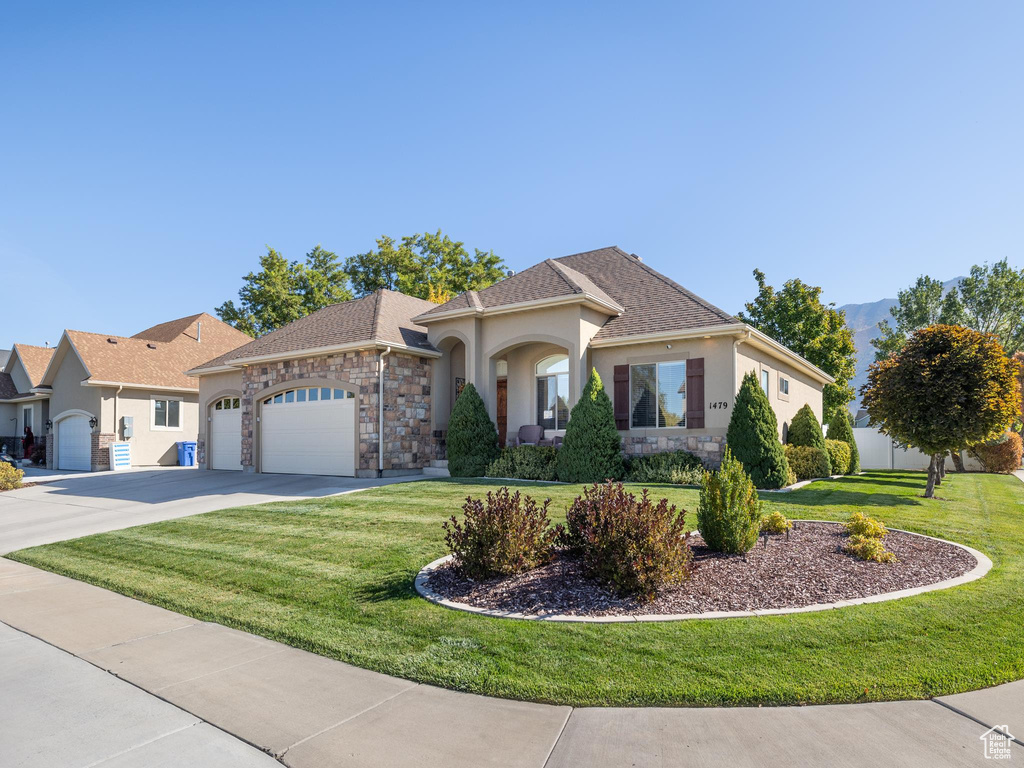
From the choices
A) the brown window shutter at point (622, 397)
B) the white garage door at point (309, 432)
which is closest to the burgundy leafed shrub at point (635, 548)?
the brown window shutter at point (622, 397)

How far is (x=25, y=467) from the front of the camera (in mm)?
25672

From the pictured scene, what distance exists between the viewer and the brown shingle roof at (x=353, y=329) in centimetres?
1644

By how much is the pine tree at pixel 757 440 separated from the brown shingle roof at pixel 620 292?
6.00 feet

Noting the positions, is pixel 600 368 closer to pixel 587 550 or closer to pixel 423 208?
pixel 587 550

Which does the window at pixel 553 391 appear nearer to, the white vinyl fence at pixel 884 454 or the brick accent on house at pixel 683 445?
the brick accent on house at pixel 683 445

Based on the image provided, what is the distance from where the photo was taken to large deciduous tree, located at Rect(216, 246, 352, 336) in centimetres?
3494

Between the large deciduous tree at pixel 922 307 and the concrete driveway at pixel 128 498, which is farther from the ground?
the large deciduous tree at pixel 922 307

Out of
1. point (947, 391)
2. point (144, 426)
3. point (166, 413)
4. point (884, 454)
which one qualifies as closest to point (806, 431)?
point (947, 391)

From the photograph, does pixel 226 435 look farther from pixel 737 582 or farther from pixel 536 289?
pixel 737 582

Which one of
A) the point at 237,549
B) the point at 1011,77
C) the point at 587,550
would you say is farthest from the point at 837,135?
the point at 237,549

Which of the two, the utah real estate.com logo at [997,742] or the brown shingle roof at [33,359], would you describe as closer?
the utah real estate.com logo at [997,742]

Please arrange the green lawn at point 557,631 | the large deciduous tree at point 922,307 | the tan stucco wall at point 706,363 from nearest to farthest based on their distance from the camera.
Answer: the green lawn at point 557,631 < the tan stucco wall at point 706,363 < the large deciduous tree at point 922,307

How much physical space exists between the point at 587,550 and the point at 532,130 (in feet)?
37.6

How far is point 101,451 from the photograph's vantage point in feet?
74.2
